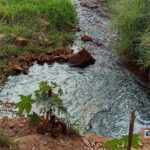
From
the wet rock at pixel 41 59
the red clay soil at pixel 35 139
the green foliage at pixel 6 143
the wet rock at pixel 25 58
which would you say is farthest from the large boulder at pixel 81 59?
the green foliage at pixel 6 143

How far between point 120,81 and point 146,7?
212 centimetres

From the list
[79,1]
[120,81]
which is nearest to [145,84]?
[120,81]

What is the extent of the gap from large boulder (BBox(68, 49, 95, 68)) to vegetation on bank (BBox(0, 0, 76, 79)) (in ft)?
3.32

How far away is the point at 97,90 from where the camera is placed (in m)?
10.6

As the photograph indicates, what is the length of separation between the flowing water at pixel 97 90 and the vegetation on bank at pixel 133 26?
56 centimetres

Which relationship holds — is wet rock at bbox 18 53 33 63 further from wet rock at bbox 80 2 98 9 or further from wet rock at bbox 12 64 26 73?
wet rock at bbox 80 2 98 9

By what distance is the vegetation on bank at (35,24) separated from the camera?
12.5m

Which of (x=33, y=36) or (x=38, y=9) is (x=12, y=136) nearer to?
(x=33, y=36)

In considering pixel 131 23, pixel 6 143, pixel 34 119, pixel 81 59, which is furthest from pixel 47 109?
pixel 131 23

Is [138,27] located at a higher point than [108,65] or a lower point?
higher

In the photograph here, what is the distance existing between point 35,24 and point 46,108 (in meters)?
8.22

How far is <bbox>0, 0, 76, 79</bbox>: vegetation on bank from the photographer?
41.2 feet

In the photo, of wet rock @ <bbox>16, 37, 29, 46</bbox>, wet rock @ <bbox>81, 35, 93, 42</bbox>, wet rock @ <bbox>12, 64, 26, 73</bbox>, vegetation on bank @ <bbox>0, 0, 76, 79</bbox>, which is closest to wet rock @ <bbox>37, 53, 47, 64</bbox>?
vegetation on bank @ <bbox>0, 0, 76, 79</bbox>

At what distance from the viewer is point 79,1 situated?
1852 cm
